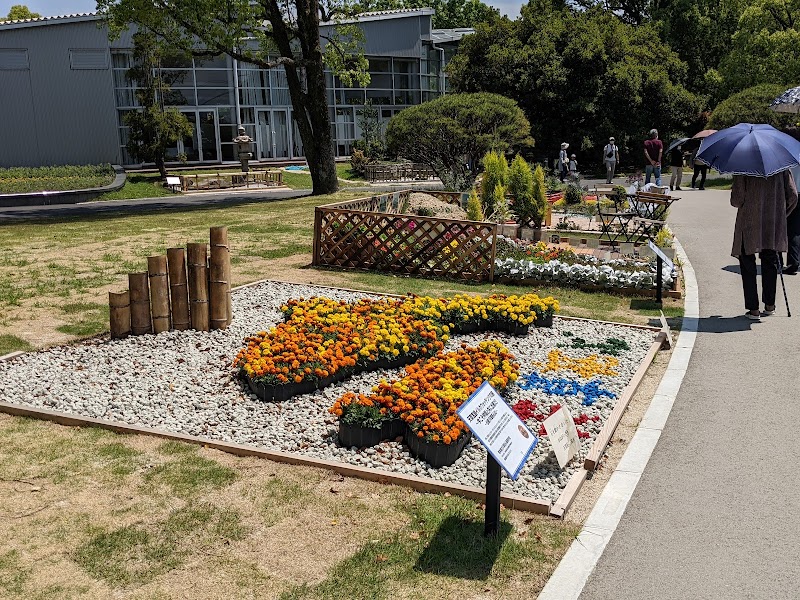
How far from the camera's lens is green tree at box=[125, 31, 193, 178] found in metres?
→ 31.2

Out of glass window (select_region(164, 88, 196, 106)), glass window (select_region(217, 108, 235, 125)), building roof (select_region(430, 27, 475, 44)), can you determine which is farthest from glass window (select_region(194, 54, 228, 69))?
building roof (select_region(430, 27, 475, 44))

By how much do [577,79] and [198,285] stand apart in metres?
30.0

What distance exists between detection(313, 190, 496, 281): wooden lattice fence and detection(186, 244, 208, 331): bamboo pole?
13.9ft

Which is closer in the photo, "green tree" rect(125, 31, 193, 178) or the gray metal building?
"green tree" rect(125, 31, 193, 178)

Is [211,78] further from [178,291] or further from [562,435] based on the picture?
[562,435]

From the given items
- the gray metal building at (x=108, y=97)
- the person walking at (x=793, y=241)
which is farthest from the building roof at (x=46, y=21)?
the person walking at (x=793, y=241)

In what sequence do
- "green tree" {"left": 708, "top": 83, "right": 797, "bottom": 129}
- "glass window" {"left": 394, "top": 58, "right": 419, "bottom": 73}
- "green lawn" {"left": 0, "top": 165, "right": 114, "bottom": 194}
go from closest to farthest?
"green lawn" {"left": 0, "top": 165, "right": 114, "bottom": 194} → "green tree" {"left": 708, "top": 83, "right": 797, "bottom": 129} → "glass window" {"left": 394, "top": 58, "right": 419, "bottom": 73}

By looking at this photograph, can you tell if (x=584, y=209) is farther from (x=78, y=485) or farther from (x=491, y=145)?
(x=78, y=485)

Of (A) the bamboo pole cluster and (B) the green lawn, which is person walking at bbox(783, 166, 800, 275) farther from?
(B) the green lawn

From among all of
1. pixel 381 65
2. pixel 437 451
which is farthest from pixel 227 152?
pixel 437 451

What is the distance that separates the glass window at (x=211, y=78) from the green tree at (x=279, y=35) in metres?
11.0

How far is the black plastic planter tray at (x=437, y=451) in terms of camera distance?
569 cm

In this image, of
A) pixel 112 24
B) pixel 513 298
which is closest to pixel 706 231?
pixel 513 298

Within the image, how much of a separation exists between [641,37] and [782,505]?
3650 cm
